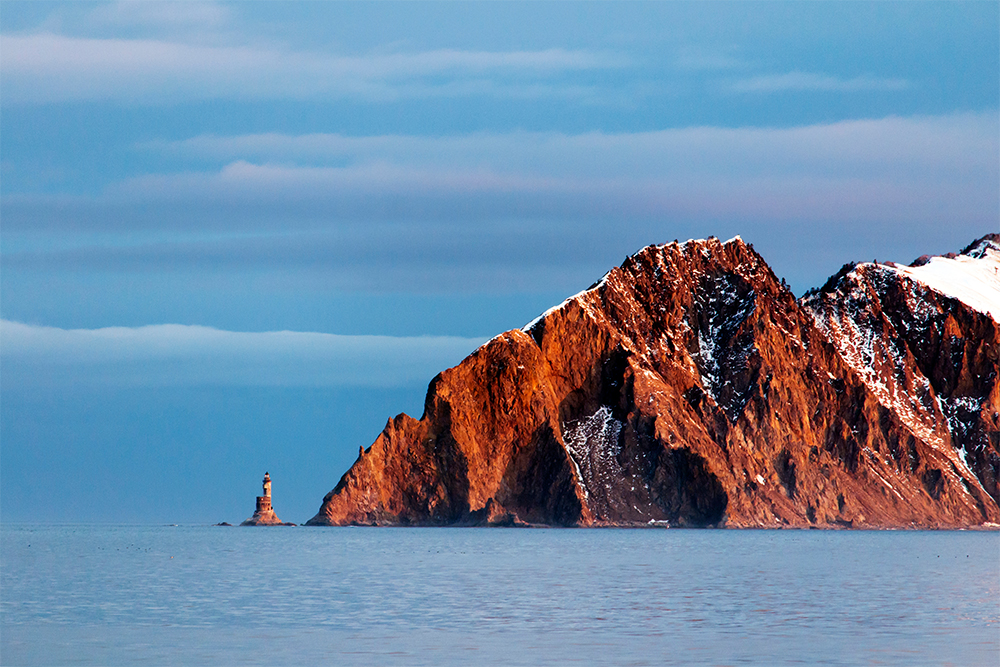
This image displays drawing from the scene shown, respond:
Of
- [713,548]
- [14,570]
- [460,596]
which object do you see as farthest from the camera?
[713,548]

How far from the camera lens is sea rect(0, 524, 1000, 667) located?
5388cm

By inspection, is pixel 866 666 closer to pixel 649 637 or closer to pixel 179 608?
A: pixel 649 637

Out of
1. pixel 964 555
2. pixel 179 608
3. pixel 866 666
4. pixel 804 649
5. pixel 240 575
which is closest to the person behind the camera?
pixel 866 666

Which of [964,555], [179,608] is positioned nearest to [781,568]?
[964,555]

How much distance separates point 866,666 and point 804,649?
488 cm

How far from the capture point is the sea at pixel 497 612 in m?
53.9

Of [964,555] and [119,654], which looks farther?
[964,555]

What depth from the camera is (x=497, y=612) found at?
7056 cm

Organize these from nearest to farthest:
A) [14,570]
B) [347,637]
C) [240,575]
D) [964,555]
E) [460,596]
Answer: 1. [347,637]
2. [460,596]
3. [240,575]
4. [14,570]
5. [964,555]

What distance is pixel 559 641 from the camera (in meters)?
57.8

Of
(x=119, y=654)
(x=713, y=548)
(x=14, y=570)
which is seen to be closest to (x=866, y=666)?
(x=119, y=654)

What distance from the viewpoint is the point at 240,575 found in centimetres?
10338

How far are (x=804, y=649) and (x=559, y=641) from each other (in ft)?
31.1

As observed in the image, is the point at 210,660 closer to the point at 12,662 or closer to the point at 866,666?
the point at 12,662
